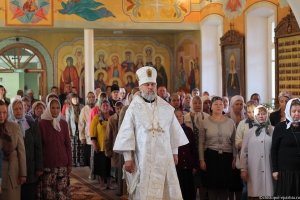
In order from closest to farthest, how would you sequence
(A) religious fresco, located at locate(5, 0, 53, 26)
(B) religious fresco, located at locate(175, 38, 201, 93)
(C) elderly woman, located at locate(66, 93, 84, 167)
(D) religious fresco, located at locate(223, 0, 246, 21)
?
(C) elderly woman, located at locate(66, 93, 84, 167) < (D) religious fresco, located at locate(223, 0, 246, 21) < (A) religious fresco, located at locate(5, 0, 53, 26) < (B) religious fresco, located at locate(175, 38, 201, 93)

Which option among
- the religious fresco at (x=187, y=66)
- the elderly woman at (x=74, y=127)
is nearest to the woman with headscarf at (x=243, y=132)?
the elderly woman at (x=74, y=127)

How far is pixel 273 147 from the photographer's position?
6.86 m

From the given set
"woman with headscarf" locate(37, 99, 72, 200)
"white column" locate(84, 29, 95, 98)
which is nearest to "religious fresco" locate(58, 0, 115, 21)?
"white column" locate(84, 29, 95, 98)

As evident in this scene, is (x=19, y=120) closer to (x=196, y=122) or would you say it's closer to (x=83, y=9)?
(x=196, y=122)

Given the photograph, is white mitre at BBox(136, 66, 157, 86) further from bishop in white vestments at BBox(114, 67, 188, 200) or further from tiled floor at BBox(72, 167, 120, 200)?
tiled floor at BBox(72, 167, 120, 200)

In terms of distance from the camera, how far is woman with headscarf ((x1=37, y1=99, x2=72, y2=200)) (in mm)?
7832

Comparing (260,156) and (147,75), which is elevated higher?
(147,75)

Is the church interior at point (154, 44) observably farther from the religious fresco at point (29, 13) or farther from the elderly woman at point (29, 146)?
the elderly woman at point (29, 146)

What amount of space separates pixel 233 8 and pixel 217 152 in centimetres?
949

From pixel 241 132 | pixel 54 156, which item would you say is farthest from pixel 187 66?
pixel 54 156

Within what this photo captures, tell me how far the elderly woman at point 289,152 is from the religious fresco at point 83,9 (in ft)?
42.4

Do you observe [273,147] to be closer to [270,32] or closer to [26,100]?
[26,100]

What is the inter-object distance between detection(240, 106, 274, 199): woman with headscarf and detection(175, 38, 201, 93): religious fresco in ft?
40.7

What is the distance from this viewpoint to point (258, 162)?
7469mm
